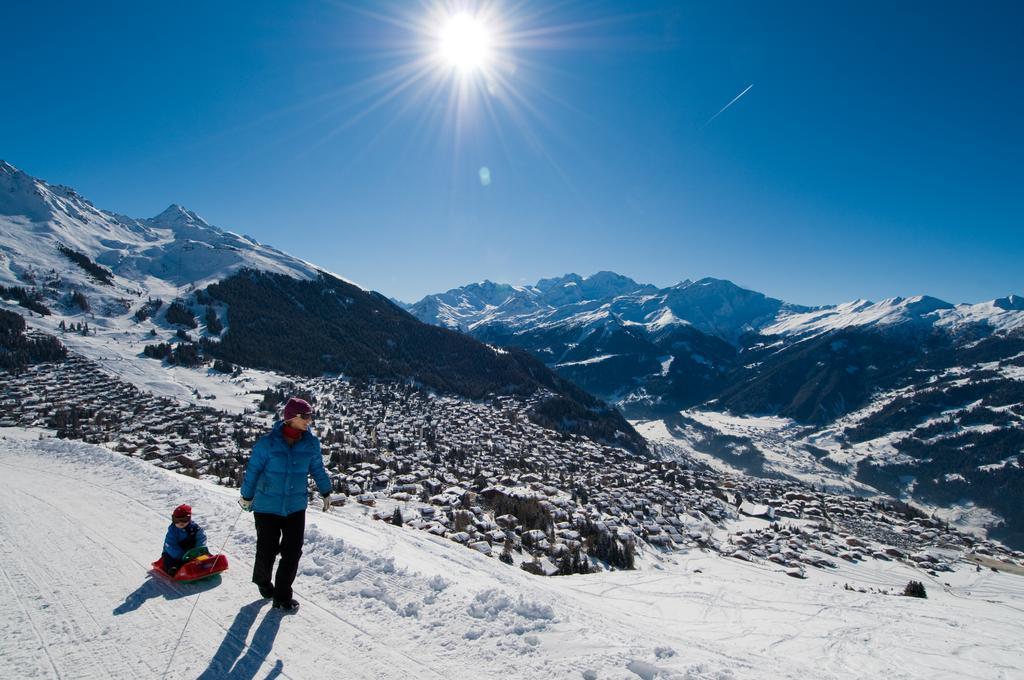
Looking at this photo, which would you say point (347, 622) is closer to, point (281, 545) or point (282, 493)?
point (281, 545)

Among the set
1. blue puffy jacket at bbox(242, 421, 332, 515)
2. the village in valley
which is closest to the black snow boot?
blue puffy jacket at bbox(242, 421, 332, 515)

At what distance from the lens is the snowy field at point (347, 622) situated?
5.11m

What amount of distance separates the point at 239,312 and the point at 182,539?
→ 15922 cm

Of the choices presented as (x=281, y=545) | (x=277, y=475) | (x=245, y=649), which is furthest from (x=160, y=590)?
(x=277, y=475)

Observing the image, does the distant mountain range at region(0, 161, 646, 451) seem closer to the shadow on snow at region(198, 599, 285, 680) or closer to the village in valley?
the village in valley

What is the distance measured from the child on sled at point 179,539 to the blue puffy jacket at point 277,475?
2297 mm

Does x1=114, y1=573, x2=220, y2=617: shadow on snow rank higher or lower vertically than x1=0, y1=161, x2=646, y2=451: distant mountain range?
lower

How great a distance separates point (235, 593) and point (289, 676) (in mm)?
2460

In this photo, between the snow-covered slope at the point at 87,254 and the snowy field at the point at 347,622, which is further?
the snow-covered slope at the point at 87,254

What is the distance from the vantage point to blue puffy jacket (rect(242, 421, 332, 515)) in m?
5.87

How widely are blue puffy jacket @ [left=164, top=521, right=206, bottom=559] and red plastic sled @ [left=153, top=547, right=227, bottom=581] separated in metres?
0.15

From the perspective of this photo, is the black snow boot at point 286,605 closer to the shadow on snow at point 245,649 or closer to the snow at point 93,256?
the shadow on snow at point 245,649

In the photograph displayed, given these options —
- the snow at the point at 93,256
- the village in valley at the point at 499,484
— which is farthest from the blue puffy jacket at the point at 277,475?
the snow at the point at 93,256

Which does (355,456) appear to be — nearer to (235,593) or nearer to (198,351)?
(235,593)
